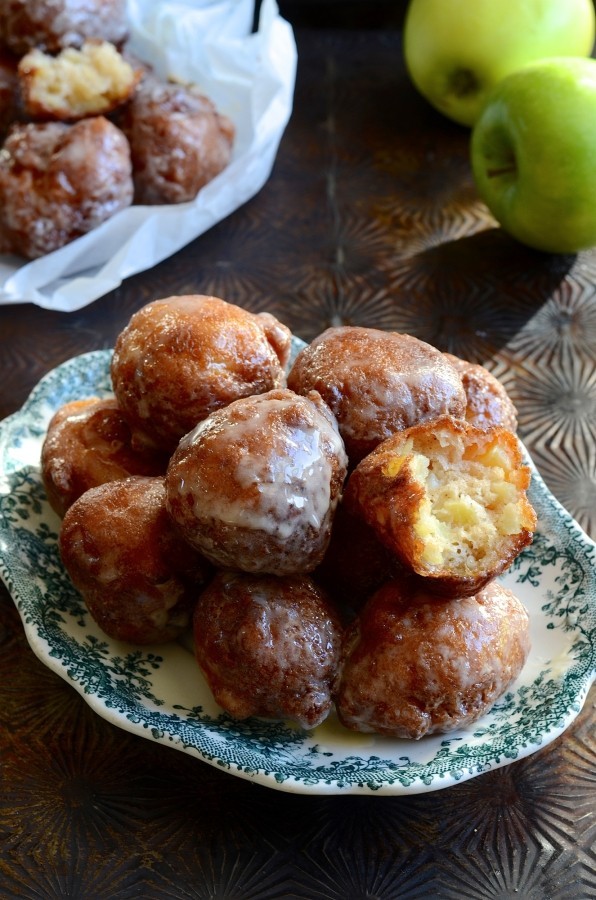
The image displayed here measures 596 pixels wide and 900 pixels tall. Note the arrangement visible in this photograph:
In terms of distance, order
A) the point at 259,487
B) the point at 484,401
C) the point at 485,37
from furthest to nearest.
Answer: the point at 485,37, the point at 484,401, the point at 259,487

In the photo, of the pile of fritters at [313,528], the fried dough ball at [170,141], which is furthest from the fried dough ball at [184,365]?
the fried dough ball at [170,141]

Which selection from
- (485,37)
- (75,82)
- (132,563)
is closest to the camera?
(132,563)

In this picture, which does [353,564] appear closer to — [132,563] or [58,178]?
[132,563]

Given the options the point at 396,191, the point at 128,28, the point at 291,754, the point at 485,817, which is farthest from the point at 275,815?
the point at 128,28

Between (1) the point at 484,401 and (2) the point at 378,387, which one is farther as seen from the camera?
(1) the point at 484,401

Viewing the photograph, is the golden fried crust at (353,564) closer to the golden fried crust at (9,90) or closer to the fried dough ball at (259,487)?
the fried dough ball at (259,487)

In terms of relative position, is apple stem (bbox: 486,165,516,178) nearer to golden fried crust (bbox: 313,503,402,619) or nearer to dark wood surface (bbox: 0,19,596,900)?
dark wood surface (bbox: 0,19,596,900)

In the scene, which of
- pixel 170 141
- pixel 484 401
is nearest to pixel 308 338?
pixel 170 141

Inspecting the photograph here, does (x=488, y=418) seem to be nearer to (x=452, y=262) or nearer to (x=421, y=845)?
(x=421, y=845)
